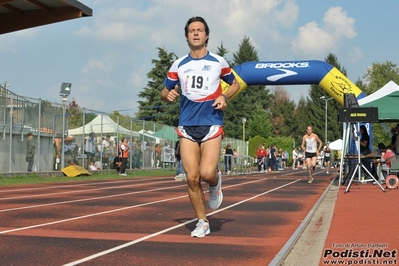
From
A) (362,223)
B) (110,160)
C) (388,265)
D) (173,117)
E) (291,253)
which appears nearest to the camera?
(388,265)

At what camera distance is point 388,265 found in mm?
6262

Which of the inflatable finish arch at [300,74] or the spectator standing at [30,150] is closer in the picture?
the spectator standing at [30,150]

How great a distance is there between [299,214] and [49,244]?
16.4 feet

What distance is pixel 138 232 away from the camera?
8680mm

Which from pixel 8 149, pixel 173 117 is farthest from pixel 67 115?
pixel 173 117

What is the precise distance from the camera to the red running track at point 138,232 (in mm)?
6789

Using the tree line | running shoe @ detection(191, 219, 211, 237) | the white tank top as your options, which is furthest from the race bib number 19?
the tree line

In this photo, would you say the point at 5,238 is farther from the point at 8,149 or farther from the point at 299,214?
the point at 8,149

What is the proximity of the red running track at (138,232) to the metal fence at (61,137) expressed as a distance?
12680mm

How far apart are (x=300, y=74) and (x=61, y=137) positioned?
10.1 metres

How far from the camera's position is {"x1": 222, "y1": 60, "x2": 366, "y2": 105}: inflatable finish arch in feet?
91.5

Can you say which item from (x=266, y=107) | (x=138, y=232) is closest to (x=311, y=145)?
(x=138, y=232)

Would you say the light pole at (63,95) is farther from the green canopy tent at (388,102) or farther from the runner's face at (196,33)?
the runner's face at (196,33)

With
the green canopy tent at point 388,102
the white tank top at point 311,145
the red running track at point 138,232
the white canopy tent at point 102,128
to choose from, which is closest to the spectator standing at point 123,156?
the white canopy tent at point 102,128
